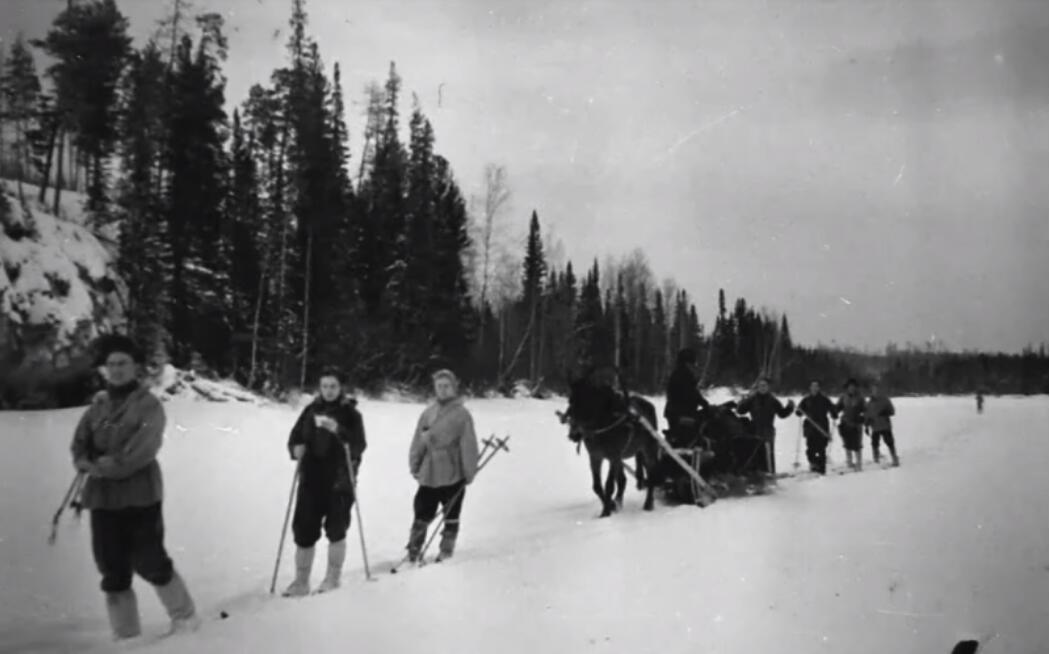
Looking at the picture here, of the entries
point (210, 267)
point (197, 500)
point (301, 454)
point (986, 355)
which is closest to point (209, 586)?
point (197, 500)

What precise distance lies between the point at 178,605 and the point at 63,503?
68 centimetres

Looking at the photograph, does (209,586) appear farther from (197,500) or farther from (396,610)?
(396,610)

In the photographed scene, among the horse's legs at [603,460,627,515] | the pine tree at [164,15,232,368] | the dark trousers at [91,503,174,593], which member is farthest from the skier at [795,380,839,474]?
the dark trousers at [91,503,174,593]

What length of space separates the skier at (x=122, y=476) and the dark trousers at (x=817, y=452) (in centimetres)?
950

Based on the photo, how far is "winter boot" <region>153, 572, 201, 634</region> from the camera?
3623mm

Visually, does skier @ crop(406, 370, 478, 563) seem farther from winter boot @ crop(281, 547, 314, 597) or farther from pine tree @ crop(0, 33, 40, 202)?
pine tree @ crop(0, 33, 40, 202)

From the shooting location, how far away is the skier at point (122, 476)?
11.3ft

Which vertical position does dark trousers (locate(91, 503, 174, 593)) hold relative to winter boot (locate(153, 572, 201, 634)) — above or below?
above

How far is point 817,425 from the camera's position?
11.2 meters

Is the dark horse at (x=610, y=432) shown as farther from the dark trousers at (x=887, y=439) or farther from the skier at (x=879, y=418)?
the dark trousers at (x=887, y=439)

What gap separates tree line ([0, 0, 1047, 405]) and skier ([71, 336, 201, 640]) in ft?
0.72

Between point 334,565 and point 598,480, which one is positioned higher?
point 598,480

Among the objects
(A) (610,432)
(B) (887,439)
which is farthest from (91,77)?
(B) (887,439)

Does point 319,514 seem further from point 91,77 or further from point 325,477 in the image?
point 91,77
